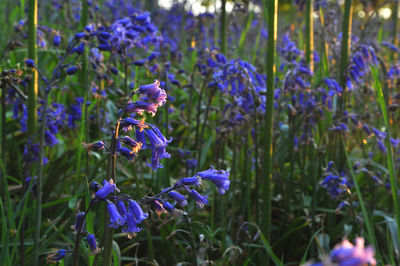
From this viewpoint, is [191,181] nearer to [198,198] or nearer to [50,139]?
[198,198]

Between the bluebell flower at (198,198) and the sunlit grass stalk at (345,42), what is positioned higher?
the sunlit grass stalk at (345,42)

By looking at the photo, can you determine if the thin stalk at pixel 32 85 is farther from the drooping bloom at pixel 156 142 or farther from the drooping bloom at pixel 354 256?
the drooping bloom at pixel 354 256

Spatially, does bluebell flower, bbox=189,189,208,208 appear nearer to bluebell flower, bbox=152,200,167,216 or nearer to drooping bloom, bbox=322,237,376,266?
bluebell flower, bbox=152,200,167,216

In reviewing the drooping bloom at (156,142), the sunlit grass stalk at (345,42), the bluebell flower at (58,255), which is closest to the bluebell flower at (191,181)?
the drooping bloom at (156,142)

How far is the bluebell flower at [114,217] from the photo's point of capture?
132cm

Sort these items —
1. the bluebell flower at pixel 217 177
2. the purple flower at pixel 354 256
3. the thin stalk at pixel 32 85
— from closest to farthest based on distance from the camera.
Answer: the purple flower at pixel 354 256 < the bluebell flower at pixel 217 177 < the thin stalk at pixel 32 85

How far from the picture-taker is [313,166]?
9.85 ft

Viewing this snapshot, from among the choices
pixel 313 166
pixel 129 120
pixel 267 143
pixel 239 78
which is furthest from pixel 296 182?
pixel 129 120

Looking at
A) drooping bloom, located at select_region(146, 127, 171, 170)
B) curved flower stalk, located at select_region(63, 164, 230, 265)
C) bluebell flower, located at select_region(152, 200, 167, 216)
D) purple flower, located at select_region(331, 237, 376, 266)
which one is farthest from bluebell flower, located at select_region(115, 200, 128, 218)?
purple flower, located at select_region(331, 237, 376, 266)

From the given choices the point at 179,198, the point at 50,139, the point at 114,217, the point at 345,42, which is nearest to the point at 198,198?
the point at 179,198

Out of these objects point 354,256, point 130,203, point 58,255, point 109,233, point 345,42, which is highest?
point 345,42

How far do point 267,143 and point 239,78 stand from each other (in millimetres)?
725

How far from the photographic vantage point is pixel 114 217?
1.32m

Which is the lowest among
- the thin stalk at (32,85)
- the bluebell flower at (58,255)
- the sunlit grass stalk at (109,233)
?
the bluebell flower at (58,255)
